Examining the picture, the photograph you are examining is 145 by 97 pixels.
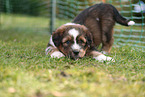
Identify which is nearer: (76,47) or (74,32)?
(76,47)

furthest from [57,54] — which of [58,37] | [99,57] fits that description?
[99,57]

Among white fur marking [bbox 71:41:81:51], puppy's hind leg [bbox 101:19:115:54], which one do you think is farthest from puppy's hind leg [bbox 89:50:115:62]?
puppy's hind leg [bbox 101:19:115:54]

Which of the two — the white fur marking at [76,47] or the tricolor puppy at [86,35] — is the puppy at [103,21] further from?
the white fur marking at [76,47]

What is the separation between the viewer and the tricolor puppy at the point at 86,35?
3324 mm

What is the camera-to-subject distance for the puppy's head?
3.24 metres

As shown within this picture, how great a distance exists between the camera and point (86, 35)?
3.54m

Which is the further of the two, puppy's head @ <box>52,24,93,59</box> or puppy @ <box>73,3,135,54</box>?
puppy @ <box>73,3,135,54</box>

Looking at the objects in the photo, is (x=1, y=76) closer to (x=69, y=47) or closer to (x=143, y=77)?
(x=69, y=47)

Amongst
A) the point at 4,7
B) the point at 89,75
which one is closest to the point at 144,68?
the point at 89,75

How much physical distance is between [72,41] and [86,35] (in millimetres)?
387

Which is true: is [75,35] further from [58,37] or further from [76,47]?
[58,37]

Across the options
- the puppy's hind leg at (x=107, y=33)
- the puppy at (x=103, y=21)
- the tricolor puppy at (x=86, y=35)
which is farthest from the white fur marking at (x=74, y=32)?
the puppy's hind leg at (x=107, y=33)

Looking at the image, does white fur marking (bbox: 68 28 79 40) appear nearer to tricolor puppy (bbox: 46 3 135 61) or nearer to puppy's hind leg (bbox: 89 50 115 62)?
tricolor puppy (bbox: 46 3 135 61)

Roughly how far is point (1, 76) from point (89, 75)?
1.12m
